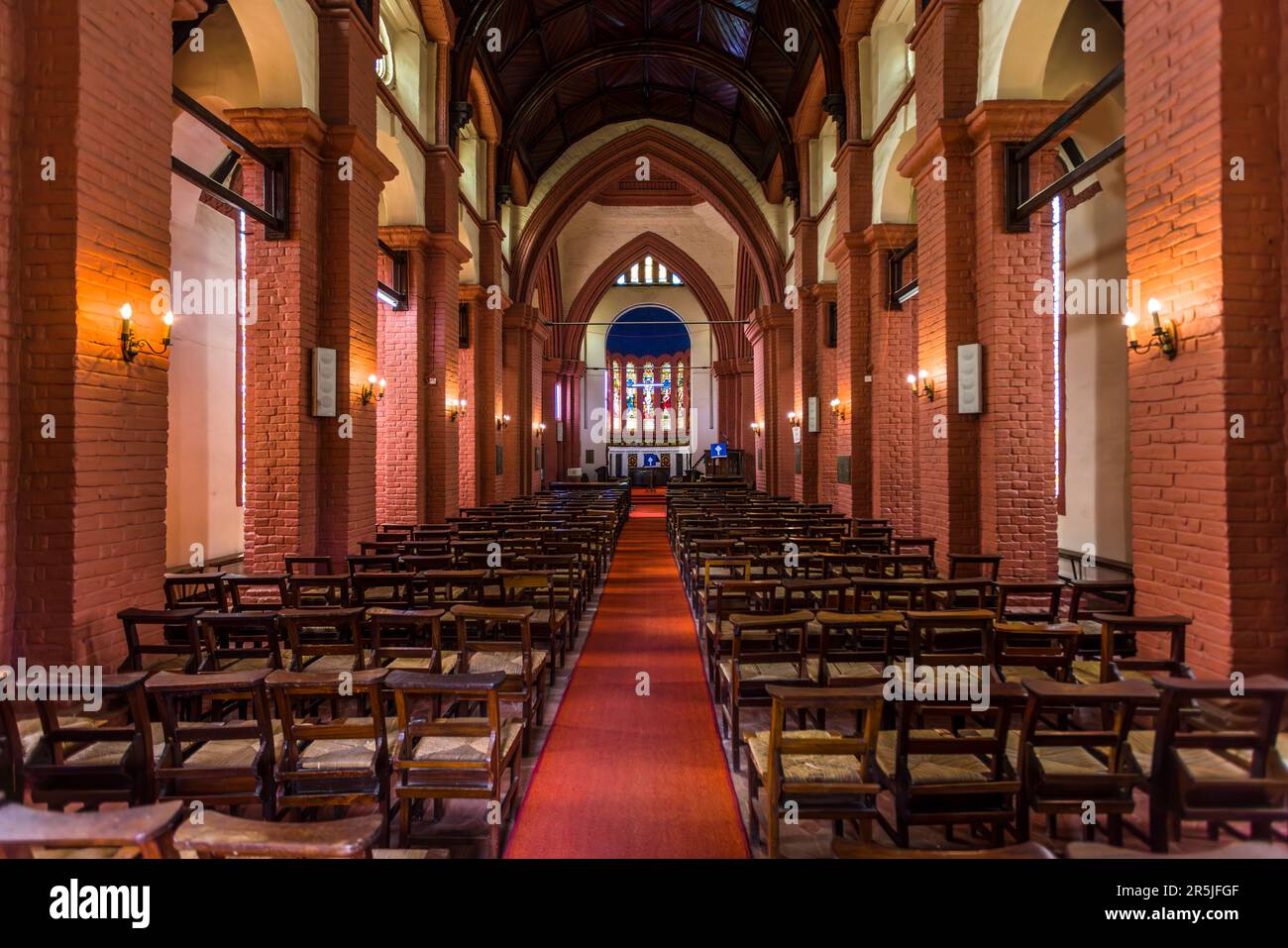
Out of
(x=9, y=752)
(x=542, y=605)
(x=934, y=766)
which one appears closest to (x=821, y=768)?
(x=934, y=766)

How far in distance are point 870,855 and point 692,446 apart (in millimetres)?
32473

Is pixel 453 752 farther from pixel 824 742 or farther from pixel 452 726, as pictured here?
pixel 824 742

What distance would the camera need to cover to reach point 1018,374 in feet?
22.9

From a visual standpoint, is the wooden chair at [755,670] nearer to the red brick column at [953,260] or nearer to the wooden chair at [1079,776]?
the wooden chair at [1079,776]

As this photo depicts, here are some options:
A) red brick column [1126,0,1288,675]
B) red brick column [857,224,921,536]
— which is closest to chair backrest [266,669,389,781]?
red brick column [1126,0,1288,675]

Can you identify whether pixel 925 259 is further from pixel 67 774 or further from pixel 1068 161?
pixel 67 774

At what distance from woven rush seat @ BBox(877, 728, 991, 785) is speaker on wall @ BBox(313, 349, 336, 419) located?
6.42 meters

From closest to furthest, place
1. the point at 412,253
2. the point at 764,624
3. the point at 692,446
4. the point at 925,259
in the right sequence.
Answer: the point at 764,624
the point at 925,259
the point at 412,253
the point at 692,446

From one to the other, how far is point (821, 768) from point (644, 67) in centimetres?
1872

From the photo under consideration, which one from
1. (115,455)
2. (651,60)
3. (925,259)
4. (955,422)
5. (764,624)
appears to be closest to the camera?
(764,624)

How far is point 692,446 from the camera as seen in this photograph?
3400 cm

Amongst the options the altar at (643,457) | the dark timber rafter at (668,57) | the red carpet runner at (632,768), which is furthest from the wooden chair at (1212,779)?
the altar at (643,457)

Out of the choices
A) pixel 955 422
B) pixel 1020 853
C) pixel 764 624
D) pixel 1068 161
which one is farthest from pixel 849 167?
pixel 1020 853

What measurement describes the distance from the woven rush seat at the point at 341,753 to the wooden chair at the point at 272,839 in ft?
3.31
